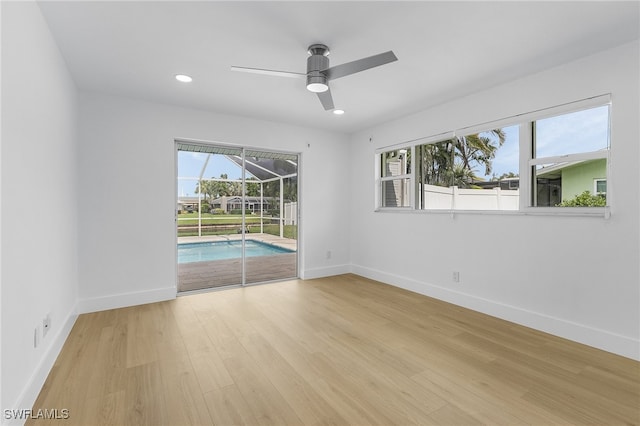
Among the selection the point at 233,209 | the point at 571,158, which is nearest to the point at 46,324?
the point at 233,209

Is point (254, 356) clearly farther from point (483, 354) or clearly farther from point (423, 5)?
point (423, 5)

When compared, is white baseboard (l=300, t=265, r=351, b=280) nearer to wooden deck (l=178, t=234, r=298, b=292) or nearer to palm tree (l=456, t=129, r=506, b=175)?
wooden deck (l=178, t=234, r=298, b=292)

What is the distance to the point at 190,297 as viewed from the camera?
13.1ft

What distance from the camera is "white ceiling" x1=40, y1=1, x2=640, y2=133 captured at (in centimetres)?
203

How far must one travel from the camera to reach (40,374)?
6.50 feet

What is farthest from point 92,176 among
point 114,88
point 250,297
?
point 250,297

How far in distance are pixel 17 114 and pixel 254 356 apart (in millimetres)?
2171

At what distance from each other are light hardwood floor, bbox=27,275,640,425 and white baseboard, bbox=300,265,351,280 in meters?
1.60

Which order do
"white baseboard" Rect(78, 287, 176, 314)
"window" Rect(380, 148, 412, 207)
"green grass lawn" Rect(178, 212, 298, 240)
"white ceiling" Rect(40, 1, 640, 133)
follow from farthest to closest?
"window" Rect(380, 148, 412, 207), "green grass lawn" Rect(178, 212, 298, 240), "white baseboard" Rect(78, 287, 176, 314), "white ceiling" Rect(40, 1, 640, 133)

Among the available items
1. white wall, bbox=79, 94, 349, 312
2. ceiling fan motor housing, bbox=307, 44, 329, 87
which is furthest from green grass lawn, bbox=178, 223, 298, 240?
ceiling fan motor housing, bbox=307, 44, 329, 87

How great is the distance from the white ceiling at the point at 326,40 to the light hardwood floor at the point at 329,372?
248 cm

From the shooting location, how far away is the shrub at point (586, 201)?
8.64 ft

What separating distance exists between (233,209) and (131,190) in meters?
1.36

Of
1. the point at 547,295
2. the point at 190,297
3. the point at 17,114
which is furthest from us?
the point at 190,297
